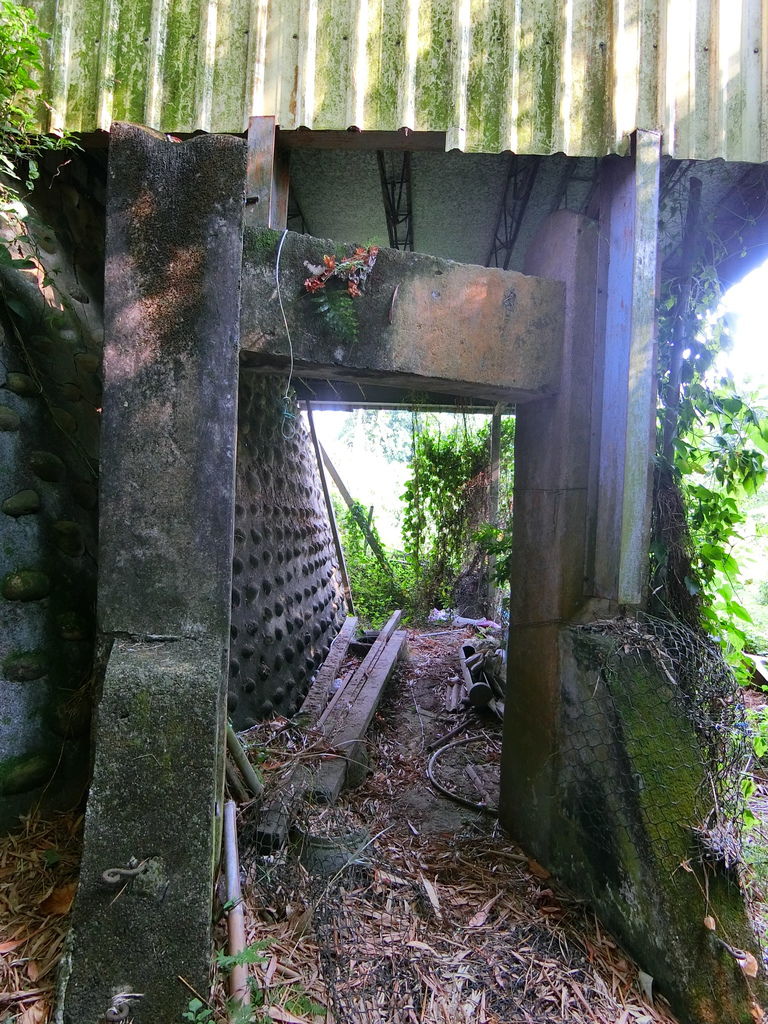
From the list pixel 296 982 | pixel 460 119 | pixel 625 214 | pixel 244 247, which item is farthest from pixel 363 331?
pixel 296 982

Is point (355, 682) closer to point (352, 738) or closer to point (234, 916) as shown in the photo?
point (352, 738)

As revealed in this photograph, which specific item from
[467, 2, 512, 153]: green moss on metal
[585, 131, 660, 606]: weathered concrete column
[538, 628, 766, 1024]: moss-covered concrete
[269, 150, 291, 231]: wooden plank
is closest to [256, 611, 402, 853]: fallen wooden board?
[538, 628, 766, 1024]: moss-covered concrete

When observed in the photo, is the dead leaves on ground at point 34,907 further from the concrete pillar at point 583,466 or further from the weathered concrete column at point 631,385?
the weathered concrete column at point 631,385

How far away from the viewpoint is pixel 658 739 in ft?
9.29

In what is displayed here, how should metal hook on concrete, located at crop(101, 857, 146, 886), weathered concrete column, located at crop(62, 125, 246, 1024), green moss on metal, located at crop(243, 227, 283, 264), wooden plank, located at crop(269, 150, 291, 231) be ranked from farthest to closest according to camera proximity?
wooden plank, located at crop(269, 150, 291, 231) < green moss on metal, located at crop(243, 227, 283, 264) < weathered concrete column, located at crop(62, 125, 246, 1024) < metal hook on concrete, located at crop(101, 857, 146, 886)

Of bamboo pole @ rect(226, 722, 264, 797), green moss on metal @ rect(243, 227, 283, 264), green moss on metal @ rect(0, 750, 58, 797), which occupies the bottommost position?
bamboo pole @ rect(226, 722, 264, 797)

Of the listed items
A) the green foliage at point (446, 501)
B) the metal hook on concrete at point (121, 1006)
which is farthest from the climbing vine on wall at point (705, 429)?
the green foliage at point (446, 501)

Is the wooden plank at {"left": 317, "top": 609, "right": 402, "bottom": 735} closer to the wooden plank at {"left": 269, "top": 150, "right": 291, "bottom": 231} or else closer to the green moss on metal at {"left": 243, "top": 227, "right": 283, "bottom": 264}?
the green moss on metal at {"left": 243, "top": 227, "right": 283, "bottom": 264}

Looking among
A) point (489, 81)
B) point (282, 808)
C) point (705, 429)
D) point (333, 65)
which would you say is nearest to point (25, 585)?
point (282, 808)

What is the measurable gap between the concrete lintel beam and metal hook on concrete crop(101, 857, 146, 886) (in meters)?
2.11

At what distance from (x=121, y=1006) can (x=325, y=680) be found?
3.41 metres

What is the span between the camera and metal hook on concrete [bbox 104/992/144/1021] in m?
1.94

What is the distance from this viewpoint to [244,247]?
2.81 m

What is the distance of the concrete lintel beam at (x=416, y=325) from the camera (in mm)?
2828
